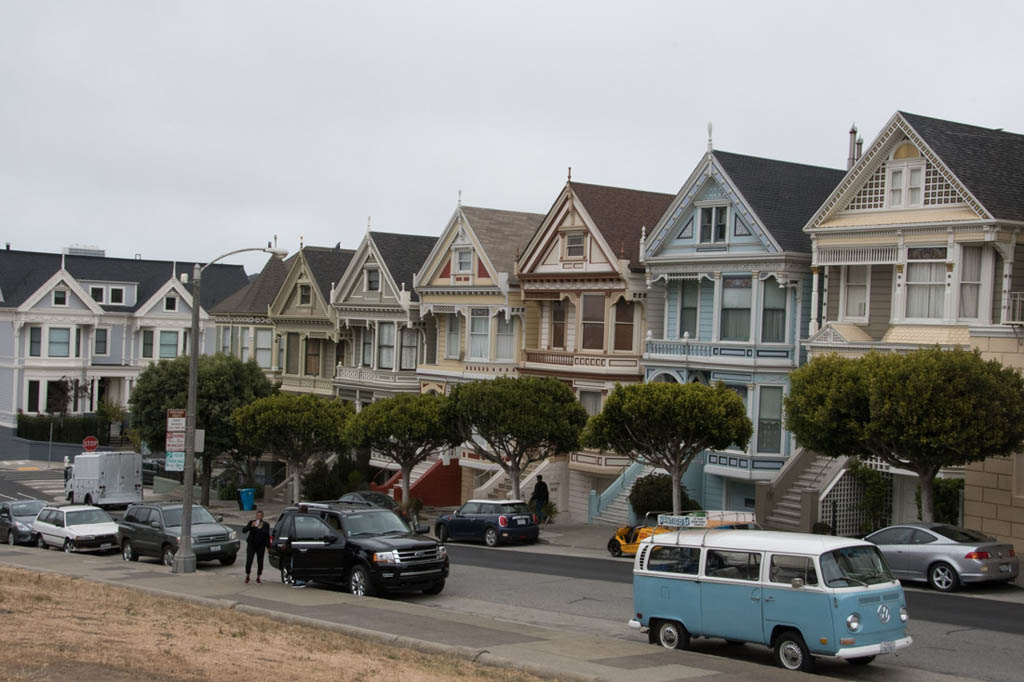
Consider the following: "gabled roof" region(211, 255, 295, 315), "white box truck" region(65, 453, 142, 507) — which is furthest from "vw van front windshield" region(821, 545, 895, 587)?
"gabled roof" region(211, 255, 295, 315)

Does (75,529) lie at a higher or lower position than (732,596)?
lower

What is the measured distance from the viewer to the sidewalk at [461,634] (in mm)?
16125

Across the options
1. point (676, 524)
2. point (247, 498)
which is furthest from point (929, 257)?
point (247, 498)

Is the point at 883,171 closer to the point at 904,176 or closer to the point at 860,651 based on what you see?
the point at 904,176

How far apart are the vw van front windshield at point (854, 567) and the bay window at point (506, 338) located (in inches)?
1219

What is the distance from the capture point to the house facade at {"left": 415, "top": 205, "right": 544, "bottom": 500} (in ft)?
156

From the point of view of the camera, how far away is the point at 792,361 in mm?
36375

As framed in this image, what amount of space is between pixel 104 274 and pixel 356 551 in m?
59.2

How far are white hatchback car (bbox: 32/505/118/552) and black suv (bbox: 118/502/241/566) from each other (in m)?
1.77

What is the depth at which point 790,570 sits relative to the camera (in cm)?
1659

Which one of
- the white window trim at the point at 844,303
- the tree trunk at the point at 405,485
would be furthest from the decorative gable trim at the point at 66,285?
the white window trim at the point at 844,303

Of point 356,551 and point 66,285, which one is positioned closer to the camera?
point 356,551

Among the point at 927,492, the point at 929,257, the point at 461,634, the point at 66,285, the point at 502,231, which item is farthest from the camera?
the point at 66,285

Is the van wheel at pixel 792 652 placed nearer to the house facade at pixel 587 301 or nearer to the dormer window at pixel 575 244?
the house facade at pixel 587 301
